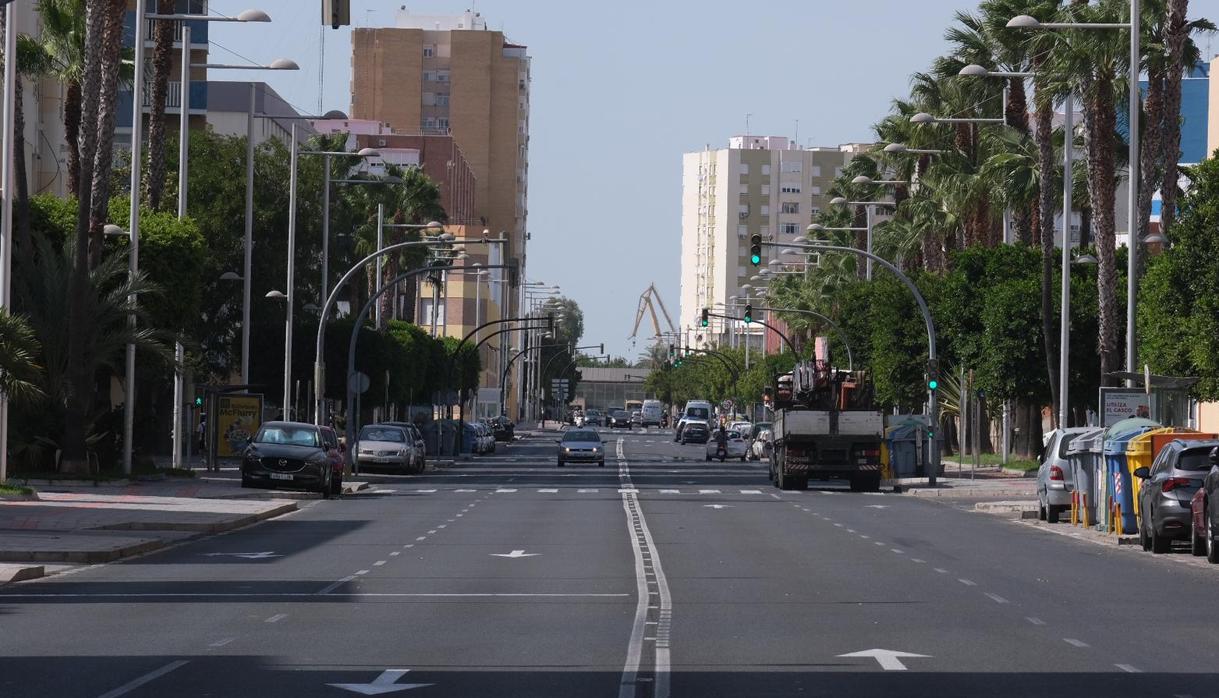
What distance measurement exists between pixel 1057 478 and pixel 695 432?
258 ft

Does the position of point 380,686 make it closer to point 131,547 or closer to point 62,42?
point 131,547

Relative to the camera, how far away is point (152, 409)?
6097 centimetres

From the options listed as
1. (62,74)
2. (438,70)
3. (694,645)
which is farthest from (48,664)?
(438,70)

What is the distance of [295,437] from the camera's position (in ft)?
142

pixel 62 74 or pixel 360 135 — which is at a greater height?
pixel 360 135

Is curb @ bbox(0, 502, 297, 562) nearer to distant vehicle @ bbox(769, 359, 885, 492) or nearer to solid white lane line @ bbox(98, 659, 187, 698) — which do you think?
solid white lane line @ bbox(98, 659, 187, 698)

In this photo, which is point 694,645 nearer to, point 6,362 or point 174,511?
point 174,511

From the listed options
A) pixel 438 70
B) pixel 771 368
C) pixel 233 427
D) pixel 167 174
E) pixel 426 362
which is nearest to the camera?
pixel 233 427

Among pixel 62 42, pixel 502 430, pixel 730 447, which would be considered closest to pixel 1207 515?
Answer: pixel 62 42

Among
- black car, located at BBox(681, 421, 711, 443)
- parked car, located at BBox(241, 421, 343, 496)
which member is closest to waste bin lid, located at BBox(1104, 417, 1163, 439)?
parked car, located at BBox(241, 421, 343, 496)

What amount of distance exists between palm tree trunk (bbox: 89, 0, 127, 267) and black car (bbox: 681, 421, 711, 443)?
72.5 m

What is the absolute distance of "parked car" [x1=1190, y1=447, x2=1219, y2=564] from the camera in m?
24.8

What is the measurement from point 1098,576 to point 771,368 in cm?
8931

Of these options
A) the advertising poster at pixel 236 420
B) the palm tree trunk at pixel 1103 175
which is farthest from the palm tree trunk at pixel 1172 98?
the advertising poster at pixel 236 420
